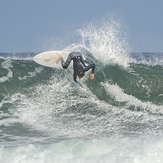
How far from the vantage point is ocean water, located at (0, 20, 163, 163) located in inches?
213

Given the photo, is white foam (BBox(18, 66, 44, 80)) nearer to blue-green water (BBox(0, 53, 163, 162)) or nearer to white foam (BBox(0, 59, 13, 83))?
blue-green water (BBox(0, 53, 163, 162))

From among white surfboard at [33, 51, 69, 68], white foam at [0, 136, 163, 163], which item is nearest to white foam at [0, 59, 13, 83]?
white surfboard at [33, 51, 69, 68]

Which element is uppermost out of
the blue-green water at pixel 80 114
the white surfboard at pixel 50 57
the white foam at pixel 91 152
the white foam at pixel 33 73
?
the white surfboard at pixel 50 57

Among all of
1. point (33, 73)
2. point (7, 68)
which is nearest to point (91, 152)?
point (33, 73)

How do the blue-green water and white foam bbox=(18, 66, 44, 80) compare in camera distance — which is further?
white foam bbox=(18, 66, 44, 80)

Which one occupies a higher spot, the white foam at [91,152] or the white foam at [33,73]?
the white foam at [33,73]

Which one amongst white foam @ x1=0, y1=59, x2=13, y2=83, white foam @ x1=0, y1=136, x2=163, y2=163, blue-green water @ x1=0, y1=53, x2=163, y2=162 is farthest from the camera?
white foam @ x1=0, y1=59, x2=13, y2=83

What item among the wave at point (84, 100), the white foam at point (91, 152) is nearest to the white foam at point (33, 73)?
the wave at point (84, 100)

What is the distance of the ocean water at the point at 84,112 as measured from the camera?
17.8 feet

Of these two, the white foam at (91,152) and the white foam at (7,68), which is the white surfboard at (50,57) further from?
the white foam at (91,152)

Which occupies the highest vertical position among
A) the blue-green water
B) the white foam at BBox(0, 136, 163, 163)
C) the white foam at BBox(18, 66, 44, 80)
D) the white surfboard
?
the white surfboard

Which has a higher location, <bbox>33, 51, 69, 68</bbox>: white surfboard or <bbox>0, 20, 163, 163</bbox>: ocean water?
<bbox>33, 51, 69, 68</bbox>: white surfboard

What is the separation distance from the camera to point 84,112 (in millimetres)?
8516

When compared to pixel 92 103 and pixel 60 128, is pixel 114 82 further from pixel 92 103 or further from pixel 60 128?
pixel 60 128
